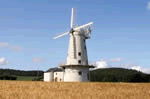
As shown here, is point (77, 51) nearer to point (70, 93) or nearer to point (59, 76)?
point (59, 76)

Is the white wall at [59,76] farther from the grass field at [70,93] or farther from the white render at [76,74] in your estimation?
the grass field at [70,93]

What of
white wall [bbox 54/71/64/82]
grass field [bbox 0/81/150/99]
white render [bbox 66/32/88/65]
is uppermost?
white render [bbox 66/32/88/65]

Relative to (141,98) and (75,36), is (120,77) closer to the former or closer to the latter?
(75,36)

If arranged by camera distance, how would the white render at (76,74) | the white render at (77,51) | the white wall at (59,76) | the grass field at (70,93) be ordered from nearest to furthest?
the grass field at (70,93) < the white render at (76,74) < the white render at (77,51) < the white wall at (59,76)

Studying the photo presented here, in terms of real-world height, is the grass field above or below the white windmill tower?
below

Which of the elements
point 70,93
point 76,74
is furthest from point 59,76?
point 70,93

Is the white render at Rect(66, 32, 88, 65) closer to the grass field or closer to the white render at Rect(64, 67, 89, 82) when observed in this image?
the white render at Rect(64, 67, 89, 82)

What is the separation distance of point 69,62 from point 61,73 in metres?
6.23

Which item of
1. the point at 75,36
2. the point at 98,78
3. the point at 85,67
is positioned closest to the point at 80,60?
the point at 85,67

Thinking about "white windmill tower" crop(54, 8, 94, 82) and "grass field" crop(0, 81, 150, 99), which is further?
"white windmill tower" crop(54, 8, 94, 82)

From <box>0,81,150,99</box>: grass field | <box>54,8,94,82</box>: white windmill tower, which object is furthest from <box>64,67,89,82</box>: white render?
<box>0,81,150,99</box>: grass field

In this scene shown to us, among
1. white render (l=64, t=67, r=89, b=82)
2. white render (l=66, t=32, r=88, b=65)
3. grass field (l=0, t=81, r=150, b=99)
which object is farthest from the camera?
white render (l=66, t=32, r=88, b=65)

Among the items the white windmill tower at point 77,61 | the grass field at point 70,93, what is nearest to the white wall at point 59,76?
the white windmill tower at point 77,61

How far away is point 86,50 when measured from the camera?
48.3 m
